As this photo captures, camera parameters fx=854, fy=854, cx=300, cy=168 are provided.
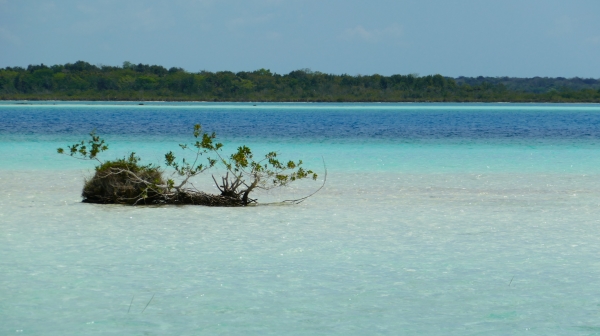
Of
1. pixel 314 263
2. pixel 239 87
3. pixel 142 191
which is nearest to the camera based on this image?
pixel 314 263

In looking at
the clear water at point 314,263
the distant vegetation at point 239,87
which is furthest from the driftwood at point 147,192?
the distant vegetation at point 239,87

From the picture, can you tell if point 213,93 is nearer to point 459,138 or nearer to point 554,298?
point 459,138

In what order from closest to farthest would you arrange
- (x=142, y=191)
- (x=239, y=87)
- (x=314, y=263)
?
1. (x=314, y=263)
2. (x=142, y=191)
3. (x=239, y=87)

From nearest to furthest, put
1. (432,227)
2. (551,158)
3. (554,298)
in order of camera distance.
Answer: (554,298)
(432,227)
(551,158)

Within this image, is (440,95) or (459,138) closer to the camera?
(459,138)

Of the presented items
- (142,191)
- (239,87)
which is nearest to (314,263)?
Result: (142,191)

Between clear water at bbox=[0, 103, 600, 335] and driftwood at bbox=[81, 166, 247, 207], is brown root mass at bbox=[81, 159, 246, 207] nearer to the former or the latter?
driftwood at bbox=[81, 166, 247, 207]

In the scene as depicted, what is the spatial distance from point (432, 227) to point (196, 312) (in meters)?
3.73

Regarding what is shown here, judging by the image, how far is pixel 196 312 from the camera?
205 inches

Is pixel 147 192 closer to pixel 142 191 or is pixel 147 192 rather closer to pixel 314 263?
pixel 142 191

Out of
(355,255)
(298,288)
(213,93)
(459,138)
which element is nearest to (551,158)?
(459,138)

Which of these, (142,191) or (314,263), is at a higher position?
(142,191)

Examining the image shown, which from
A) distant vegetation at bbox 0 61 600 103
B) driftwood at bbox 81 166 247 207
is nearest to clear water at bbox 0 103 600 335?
driftwood at bbox 81 166 247 207

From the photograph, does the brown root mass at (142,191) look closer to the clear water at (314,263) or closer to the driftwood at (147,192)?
the driftwood at (147,192)
